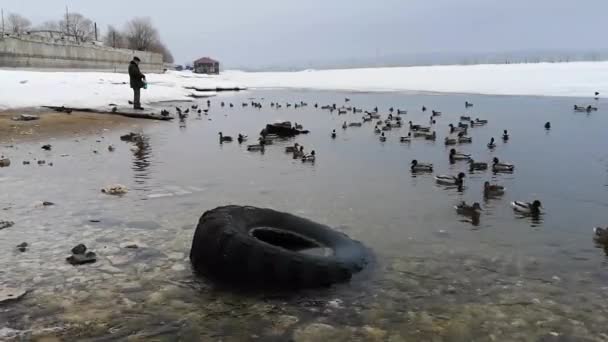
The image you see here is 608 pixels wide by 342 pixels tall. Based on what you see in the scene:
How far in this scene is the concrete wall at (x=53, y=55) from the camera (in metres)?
43.5

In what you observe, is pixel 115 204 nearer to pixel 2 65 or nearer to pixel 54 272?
pixel 54 272

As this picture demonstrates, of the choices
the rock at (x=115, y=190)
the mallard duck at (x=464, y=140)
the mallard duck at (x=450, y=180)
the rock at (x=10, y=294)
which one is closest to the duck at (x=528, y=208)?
the mallard duck at (x=450, y=180)

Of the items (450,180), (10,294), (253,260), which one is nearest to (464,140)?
(450,180)

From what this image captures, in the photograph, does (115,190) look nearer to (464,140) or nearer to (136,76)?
(464,140)

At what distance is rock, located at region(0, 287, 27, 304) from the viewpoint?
19.3ft

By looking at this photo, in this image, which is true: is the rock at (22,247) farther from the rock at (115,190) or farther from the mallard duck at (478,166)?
the mallard duck at (478,166)

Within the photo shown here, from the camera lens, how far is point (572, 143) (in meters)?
19.0

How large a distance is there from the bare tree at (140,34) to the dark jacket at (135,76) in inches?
4249

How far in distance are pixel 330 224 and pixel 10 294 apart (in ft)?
15.3

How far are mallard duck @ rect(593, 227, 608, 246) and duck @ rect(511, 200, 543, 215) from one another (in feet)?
4.62

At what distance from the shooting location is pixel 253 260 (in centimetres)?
637

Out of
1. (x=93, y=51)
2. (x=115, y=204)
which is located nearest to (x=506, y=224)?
(x=115, y=204)

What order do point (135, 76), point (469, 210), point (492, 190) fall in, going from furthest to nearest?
point (135, 76)
point (492, 190)
point (469, 210)

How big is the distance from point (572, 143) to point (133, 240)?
16.0m
